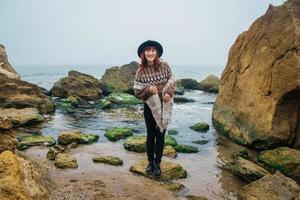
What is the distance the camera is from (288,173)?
8422mm

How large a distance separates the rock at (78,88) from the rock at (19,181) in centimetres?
1817

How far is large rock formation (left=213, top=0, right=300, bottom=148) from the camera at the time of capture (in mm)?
10133

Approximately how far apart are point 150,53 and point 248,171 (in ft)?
10.6

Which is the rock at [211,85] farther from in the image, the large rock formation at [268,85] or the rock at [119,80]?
the large rock formation at [268,85]

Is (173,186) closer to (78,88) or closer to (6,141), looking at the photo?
(6,141)

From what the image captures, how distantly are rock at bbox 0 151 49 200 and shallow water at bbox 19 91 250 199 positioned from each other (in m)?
2.01

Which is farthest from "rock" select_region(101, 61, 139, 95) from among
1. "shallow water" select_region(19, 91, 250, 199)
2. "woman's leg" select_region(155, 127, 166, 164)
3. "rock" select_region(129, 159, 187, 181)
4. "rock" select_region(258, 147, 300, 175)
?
"woman's leg" select_region(155, 127, 166, 164)

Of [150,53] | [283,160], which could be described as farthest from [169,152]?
[150,53]

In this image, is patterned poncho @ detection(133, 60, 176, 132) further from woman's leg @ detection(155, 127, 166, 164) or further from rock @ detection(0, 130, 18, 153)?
rock @ detection(0, 130, 18, 153)

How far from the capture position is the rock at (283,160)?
843 centimetres

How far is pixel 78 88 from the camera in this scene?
24344 millimetres

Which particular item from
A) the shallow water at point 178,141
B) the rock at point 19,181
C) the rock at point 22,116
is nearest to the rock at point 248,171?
the shallow water at point 178,141

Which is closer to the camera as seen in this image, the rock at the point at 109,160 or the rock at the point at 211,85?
the rock at the point at 109,160

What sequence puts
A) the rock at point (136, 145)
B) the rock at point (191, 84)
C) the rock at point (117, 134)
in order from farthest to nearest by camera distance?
the rock at point (191, 84), the rock at point (117, 134), the rock at point (136, 145)
